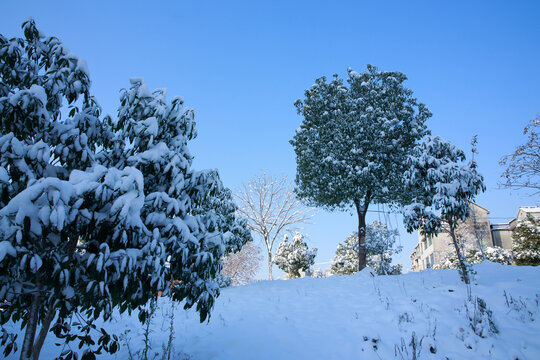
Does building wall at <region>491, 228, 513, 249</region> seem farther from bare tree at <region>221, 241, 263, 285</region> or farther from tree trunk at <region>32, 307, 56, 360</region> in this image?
tree trunk at <region>32, 307, 56, 360</region>

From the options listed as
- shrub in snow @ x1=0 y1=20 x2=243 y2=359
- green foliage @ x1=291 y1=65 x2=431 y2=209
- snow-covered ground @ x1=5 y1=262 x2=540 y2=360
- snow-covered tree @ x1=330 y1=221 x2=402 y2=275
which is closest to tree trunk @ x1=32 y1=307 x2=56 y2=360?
shrub in snow @ x1=0 y1=20 x2=243 y2=359

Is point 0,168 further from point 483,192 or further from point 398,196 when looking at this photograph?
point 398,196

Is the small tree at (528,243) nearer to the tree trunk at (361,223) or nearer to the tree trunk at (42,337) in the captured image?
the tree trunk at (361,223)

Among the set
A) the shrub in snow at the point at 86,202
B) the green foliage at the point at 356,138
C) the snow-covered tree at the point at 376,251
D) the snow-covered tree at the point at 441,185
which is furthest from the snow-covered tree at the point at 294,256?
the shrub in snow at the point at 86,202

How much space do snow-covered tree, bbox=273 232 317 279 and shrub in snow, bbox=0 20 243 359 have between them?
20.9m

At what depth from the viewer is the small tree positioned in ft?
80.7

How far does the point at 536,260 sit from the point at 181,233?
30.9 m

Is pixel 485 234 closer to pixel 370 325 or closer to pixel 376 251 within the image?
pixel 376 251

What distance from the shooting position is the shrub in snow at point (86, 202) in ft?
9.56

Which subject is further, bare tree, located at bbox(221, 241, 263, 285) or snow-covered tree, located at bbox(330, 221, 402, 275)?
bare tree, located at bbox(221, 241, 263, 285)

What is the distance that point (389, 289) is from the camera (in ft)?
30.0

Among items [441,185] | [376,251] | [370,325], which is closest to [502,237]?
[376,251]

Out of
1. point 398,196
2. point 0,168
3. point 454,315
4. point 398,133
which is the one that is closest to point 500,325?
point 454,315

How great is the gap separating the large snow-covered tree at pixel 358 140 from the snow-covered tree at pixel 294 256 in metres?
7.88
